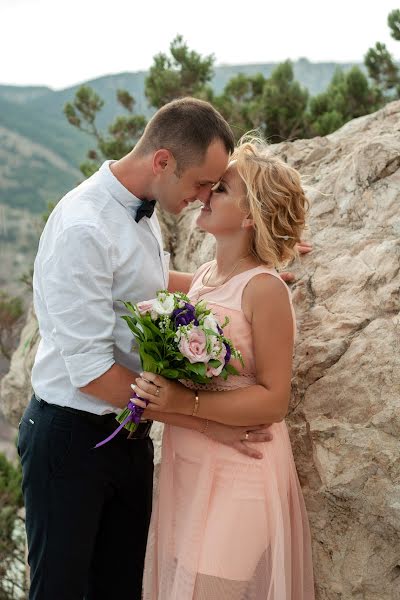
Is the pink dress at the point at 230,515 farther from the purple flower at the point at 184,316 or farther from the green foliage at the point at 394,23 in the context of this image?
the green foliage at the point at 394,23

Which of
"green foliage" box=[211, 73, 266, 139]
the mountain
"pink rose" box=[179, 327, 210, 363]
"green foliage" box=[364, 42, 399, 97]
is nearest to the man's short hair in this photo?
"pink rose" box=[179, 327, 210, 363]

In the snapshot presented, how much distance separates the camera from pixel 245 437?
353cm

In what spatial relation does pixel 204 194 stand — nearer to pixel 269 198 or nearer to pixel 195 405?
pixel 269 198

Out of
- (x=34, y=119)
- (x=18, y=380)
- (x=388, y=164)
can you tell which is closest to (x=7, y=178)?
(x=34, y=119)

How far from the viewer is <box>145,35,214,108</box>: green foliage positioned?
1066 cm

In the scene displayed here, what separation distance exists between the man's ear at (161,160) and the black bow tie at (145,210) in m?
0.16

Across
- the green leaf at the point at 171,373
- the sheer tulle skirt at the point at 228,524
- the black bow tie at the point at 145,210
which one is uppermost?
the black bow tie at the point at 145,210

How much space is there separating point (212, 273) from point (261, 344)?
721 millimetres

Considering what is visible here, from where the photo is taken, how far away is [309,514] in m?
3.97

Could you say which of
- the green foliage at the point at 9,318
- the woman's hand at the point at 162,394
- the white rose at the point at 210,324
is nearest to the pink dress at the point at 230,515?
the woman's hand at the point at 162,394

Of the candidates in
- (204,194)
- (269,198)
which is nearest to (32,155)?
(204,194)

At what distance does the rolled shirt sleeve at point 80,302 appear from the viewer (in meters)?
3.25

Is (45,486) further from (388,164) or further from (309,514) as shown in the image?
(388,164)

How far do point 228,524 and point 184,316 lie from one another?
108 cm
